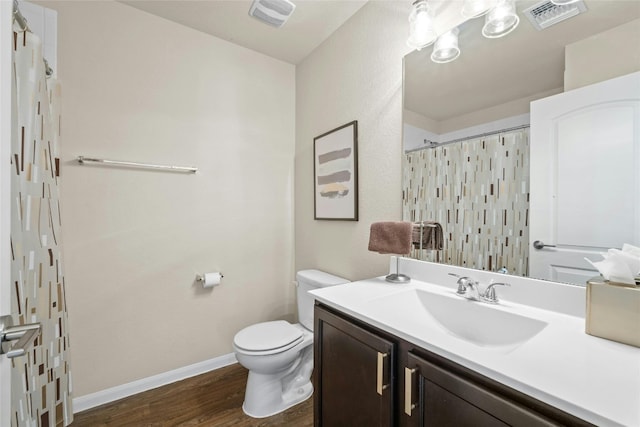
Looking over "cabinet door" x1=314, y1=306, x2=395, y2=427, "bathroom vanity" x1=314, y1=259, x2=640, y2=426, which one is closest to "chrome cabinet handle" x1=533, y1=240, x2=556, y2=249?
"bathroom vanity" x1=314, y1=259, x2=640, y2=426

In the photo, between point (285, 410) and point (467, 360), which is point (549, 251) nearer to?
point (467, 360)

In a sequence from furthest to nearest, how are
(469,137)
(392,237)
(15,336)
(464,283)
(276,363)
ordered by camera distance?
(276,363) < (392,237) < (469,137) < (464,283) < (15,336)

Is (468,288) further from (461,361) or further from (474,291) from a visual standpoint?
(461,361)

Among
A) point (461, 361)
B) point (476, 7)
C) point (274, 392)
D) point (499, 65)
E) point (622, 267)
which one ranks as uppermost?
point (476, 7)

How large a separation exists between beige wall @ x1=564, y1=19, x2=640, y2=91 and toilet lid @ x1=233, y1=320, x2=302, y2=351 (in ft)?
5.54

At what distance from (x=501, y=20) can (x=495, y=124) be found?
0.42 m

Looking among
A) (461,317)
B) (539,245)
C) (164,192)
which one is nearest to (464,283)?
(461,317)

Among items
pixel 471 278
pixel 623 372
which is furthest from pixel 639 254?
pixel 471 278

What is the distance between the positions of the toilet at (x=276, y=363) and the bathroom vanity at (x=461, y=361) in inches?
17.2

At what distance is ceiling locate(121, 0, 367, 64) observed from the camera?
1658 millimetres

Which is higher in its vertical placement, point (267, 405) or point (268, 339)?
point (268, 339)

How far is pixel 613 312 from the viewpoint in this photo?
2.30 feet

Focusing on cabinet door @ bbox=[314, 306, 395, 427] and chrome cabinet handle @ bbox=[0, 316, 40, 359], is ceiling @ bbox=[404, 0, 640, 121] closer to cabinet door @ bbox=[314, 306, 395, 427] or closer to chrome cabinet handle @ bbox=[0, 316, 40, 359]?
cabinet door @ bbox=[314, 306, 395, 427]

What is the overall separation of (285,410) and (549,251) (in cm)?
158
